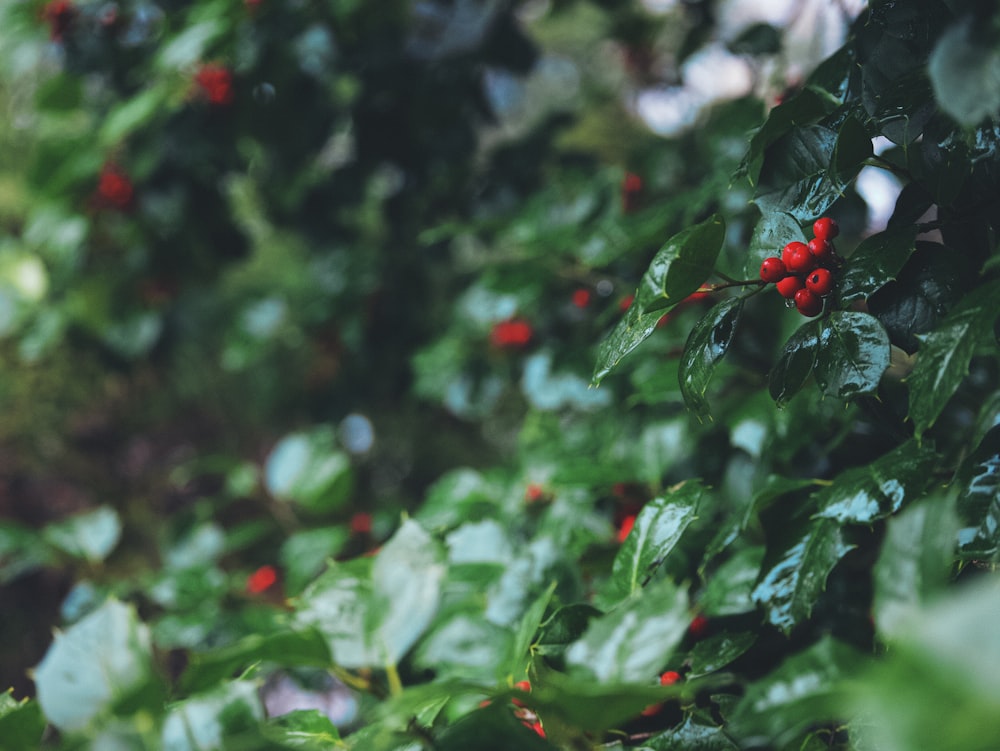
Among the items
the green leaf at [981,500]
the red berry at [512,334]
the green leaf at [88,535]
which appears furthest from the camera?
the red berry at [512,334]

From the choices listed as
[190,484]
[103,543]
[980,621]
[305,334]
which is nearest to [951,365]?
[980,621]

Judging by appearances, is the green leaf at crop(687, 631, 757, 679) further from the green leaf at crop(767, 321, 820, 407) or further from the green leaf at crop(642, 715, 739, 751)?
the green leaf at crop(767, 321, 820, 407)

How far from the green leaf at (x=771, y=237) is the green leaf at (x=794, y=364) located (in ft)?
0.16

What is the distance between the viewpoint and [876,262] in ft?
1.41

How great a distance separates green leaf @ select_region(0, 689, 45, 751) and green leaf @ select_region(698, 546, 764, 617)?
0.43 meters

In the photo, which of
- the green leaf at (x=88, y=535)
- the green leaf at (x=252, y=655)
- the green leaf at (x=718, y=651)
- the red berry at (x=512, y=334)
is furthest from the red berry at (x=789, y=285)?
the green leaf at (x=88, y=535)

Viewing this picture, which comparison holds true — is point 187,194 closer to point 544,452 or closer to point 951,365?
point 544,452

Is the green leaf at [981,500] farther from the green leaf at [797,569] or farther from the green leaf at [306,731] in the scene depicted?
the green leaf at [306,731]

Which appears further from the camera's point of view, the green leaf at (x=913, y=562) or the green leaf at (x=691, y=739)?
the green leaf at (x=691, y=739)

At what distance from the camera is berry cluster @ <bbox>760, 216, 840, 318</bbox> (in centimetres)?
44

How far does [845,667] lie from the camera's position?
36 cm

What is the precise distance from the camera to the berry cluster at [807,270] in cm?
44

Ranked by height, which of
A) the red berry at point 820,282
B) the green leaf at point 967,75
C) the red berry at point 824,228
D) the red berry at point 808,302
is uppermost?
the green leaf at point 967,75

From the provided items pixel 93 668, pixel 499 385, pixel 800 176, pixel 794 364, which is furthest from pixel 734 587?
pixel 499 385
